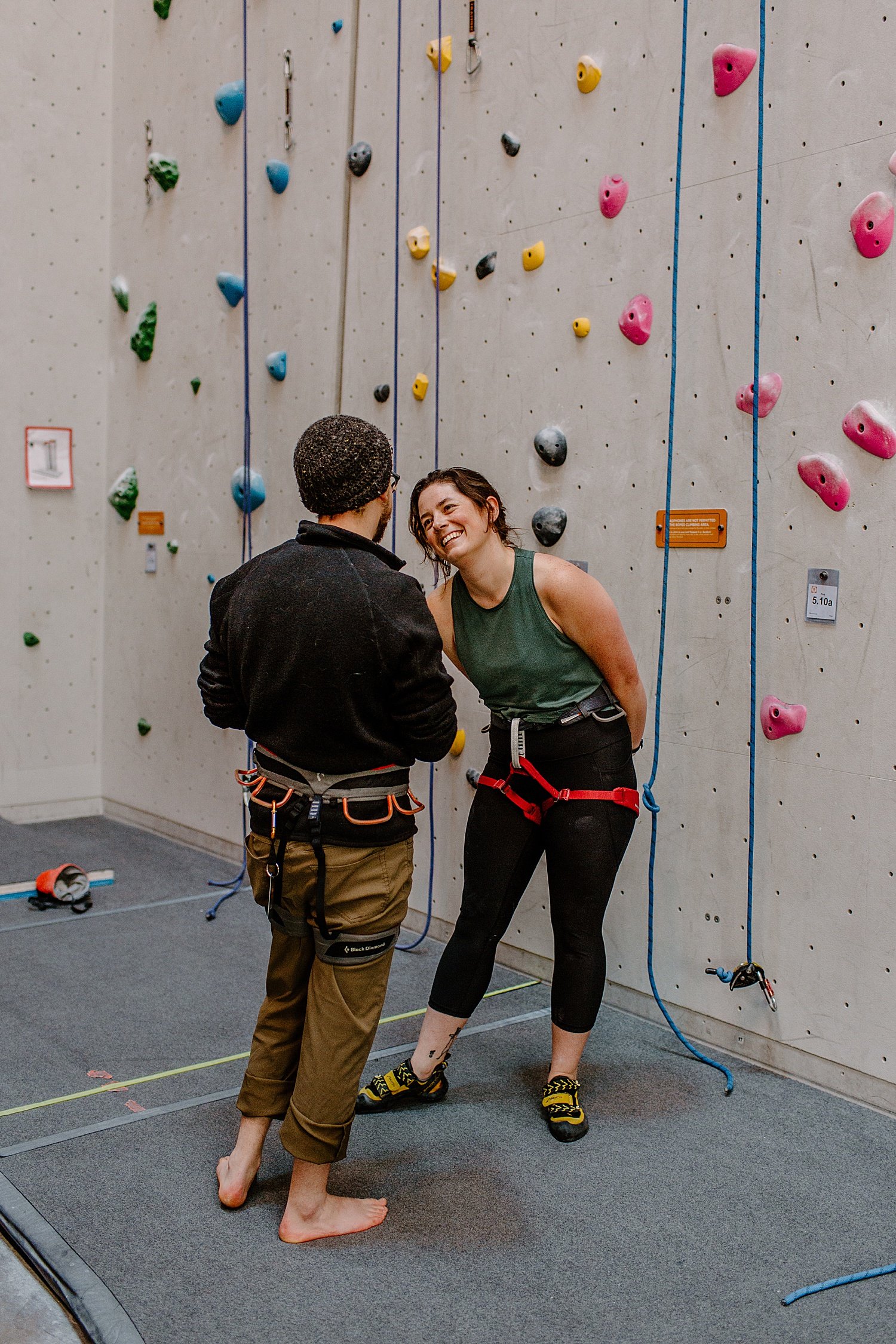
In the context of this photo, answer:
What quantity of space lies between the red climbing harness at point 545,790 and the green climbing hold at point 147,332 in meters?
2.67

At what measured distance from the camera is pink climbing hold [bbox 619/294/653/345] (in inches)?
98.2

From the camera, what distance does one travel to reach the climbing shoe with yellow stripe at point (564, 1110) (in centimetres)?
209

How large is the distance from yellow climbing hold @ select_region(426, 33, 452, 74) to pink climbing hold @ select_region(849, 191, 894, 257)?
4.21 feet

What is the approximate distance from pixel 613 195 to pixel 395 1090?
1.87 m

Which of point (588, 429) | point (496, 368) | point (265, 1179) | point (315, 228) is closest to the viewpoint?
point (265, 1179)

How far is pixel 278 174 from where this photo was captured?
3.53 m

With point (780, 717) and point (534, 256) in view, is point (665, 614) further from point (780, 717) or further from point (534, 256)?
point (534, 256)

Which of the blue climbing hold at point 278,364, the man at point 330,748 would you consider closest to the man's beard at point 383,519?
the man at point 330,748

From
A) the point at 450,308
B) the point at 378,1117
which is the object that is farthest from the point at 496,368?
the point at 378,1117

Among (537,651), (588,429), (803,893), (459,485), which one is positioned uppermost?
(588,429)

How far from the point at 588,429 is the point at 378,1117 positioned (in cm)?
149

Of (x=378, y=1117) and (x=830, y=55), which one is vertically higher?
(x=830, y=55)

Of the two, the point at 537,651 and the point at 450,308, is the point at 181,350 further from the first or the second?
the point at 537,651

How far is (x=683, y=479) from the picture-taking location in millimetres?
2455
